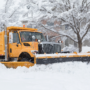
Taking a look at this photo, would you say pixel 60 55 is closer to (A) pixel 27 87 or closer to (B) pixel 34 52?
(B) pixel 34 52

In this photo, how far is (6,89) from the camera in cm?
437

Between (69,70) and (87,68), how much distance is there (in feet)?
2.97

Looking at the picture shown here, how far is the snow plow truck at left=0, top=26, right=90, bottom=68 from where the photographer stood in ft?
23.7

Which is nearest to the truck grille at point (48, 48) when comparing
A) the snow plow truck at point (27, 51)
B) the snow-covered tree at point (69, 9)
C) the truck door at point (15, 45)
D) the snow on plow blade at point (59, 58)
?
the snow plow truck at point (27, 51)

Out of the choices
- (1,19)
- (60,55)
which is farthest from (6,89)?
(1,19)

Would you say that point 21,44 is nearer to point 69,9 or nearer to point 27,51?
point 27,51

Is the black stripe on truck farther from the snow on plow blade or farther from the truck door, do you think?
the truck door

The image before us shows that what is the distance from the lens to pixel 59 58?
7.34 m

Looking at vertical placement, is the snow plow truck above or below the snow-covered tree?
below

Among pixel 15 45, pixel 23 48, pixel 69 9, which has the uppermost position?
pixel 69 9

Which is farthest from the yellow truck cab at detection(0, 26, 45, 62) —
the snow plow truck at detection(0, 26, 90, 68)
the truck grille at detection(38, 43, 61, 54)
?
the truck grille at detection(38, 43, 61, 54)

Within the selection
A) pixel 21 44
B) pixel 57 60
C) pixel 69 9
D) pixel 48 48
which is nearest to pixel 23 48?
pixel 21 44

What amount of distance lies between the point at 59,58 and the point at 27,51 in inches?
58.4

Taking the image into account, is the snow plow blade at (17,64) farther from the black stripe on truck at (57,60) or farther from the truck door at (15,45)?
the truck door at (15,45)
